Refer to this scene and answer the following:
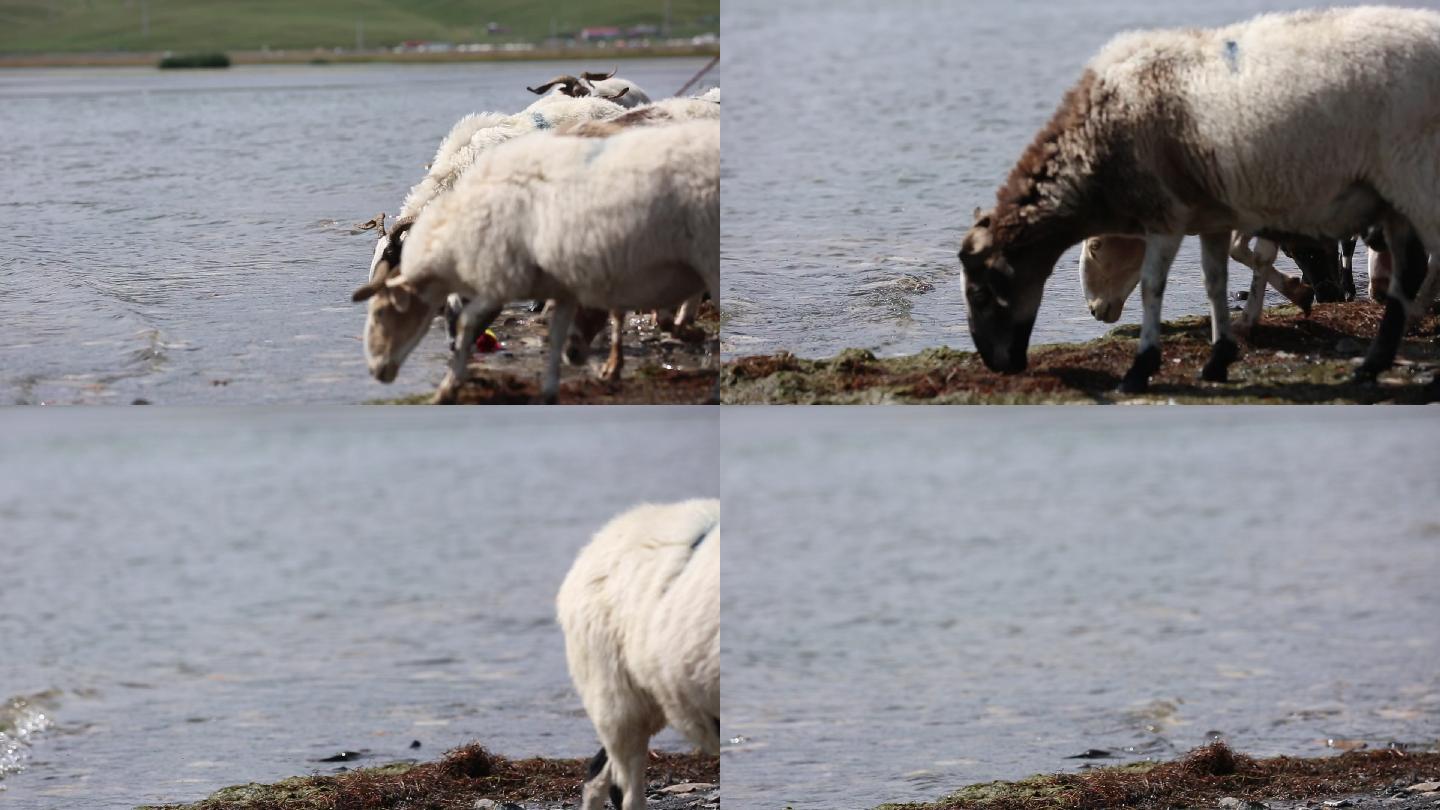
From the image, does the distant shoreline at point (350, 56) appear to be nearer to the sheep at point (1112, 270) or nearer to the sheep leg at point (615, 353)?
the sheep at point (1112, 270)

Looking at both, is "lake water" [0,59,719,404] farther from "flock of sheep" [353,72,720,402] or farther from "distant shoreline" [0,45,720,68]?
"flock of sheep" [353,72,720,402]

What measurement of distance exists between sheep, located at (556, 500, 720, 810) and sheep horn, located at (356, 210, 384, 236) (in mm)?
2406

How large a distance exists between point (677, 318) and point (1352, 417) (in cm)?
2223

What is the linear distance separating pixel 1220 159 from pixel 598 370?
2.97m

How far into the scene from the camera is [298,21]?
1393 centimetres

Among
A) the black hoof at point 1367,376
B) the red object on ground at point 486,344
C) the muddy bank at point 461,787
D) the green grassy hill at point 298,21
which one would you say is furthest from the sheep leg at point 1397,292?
the red object on ground at point 486,344

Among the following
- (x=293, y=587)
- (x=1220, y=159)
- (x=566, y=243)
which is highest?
(x=1220, y=159)

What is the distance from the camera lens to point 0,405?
8.07 metres

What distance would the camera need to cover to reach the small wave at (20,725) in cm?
1035

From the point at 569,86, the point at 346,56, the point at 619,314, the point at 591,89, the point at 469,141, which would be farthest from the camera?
the point at 346,56

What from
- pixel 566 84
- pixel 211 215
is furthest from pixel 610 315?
pixel 211 215

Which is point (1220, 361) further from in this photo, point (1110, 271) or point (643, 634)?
point (643, 634)

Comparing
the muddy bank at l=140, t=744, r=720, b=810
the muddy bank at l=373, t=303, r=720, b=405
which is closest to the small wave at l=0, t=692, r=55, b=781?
the muddy bank at l=140, t=744, r=720, b=810

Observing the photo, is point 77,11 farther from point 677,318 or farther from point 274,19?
point 677,318
